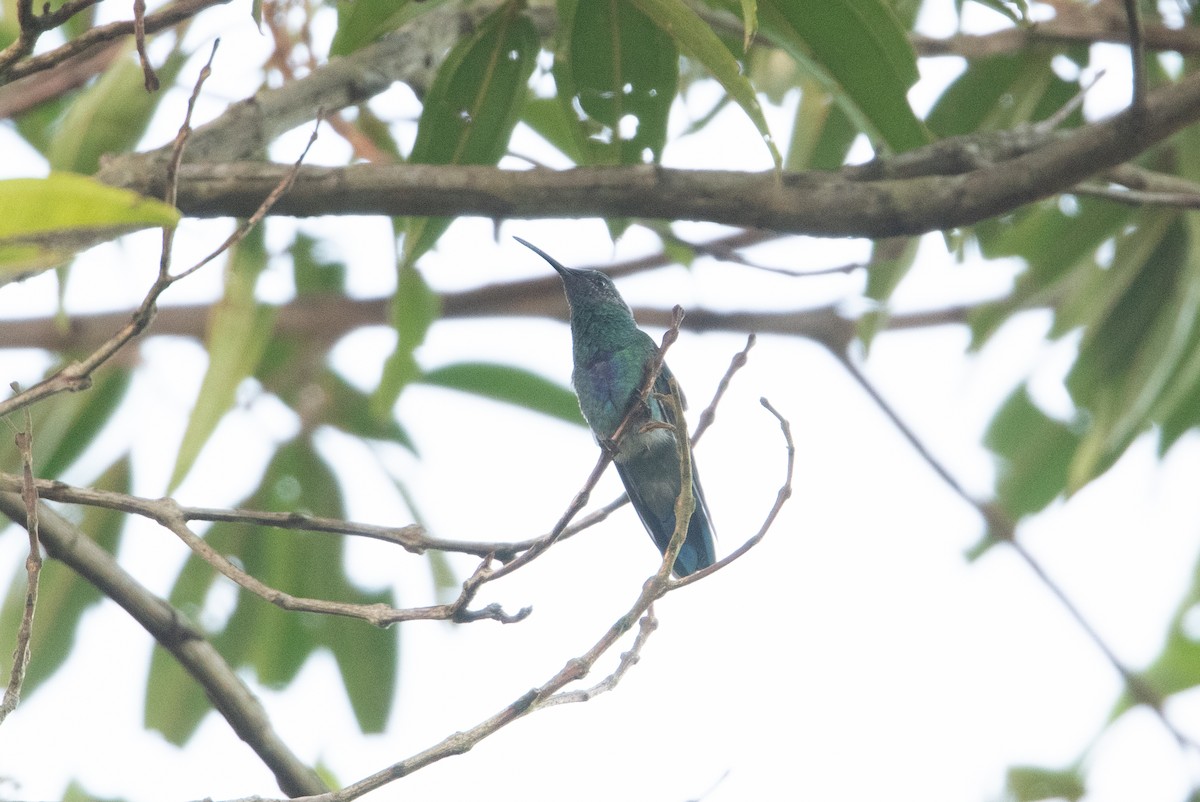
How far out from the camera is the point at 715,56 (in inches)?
86.0

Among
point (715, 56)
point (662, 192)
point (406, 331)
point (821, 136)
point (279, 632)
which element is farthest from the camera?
point (279, 632)

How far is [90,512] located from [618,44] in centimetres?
257

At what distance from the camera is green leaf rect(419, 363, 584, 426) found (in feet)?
15.2

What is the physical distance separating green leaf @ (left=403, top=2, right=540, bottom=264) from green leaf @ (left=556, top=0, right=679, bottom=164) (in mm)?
119

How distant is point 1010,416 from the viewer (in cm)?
491

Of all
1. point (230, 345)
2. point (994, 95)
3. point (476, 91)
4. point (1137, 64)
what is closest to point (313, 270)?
point (230, 345)

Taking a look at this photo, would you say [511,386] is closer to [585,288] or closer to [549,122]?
[585,288]

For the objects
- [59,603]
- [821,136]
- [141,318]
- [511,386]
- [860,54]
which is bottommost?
[141,318]

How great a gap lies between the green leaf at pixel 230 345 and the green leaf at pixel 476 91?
79 centimetres

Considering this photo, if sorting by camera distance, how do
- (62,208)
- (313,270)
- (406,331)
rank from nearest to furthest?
(62,208) < (406,331) < (313,270)

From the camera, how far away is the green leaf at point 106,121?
3.09m

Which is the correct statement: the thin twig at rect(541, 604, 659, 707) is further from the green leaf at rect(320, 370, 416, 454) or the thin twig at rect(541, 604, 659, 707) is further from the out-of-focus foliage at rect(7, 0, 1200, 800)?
the green leaf at rect(320, 370, 416, 454)

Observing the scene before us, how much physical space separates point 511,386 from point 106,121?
75.7 inches

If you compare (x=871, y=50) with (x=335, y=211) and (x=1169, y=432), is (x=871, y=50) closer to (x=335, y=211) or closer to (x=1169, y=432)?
(x=335, y=211)
